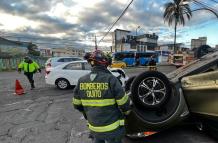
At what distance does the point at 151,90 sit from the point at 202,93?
905mm

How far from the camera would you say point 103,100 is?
3086 mm

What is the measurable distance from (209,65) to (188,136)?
1355 millimetres

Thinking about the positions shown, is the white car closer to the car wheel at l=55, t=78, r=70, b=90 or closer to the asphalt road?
the car wheel at l=55, t=78, r=70, b=90

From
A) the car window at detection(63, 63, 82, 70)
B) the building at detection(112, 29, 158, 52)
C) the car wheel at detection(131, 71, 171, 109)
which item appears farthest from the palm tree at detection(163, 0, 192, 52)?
the car wheel at detection(131, 71, 171, 109)

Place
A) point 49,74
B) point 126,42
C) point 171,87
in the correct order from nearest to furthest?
point 171,87
point 49,74
point 126,42

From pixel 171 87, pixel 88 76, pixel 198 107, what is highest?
pixel 88 76

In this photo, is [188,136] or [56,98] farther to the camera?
[56,98]

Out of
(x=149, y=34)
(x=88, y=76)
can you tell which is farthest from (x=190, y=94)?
(x=149, y=34)

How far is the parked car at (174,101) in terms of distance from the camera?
4.18 m

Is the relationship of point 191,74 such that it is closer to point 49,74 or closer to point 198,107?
point 198,107

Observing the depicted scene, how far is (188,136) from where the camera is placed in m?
4.93

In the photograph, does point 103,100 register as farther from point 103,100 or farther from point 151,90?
point 151,90

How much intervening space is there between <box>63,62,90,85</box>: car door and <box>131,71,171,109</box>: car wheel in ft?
25.6

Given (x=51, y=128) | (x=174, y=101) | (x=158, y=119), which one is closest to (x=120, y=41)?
(x=51, y=128)
